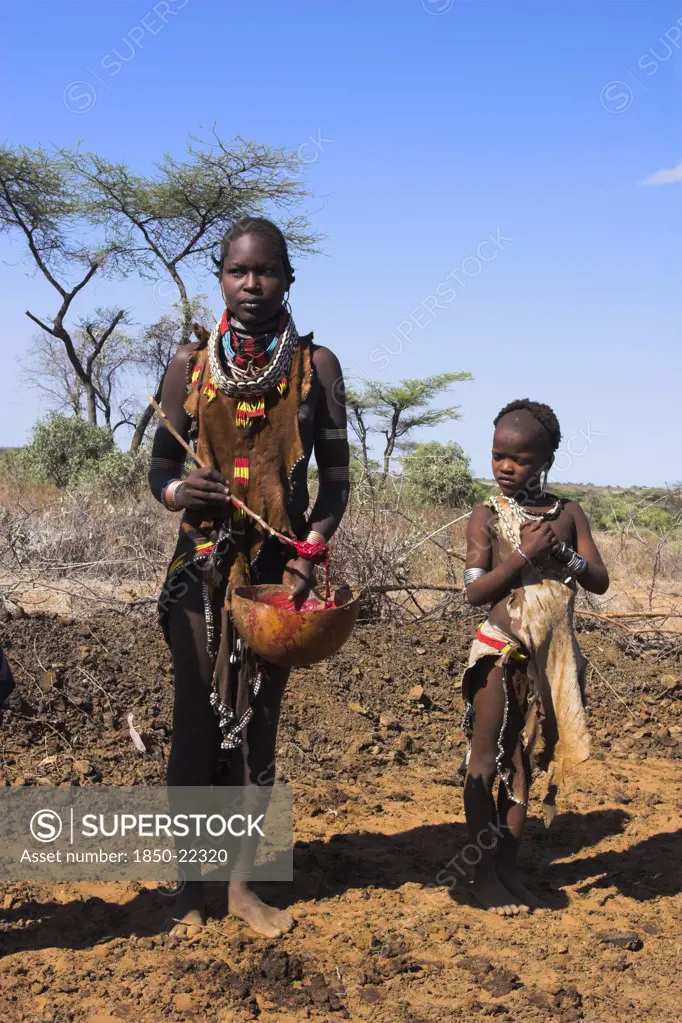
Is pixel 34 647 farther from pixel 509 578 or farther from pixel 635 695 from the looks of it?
pixel 635 695

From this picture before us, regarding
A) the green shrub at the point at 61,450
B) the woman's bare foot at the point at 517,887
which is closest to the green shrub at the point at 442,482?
the green shrub at the point at 61,450

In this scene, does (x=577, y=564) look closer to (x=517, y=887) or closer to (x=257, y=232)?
(x=517, y=887)

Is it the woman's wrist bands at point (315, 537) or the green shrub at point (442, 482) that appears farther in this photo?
the green shrub at point (442, 482)

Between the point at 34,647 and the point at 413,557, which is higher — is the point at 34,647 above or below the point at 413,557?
below

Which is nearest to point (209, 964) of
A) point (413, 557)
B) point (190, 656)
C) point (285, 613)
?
point (190, 656)

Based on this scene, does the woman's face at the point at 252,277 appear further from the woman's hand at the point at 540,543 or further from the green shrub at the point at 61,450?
the green shrub at the point at 61,450

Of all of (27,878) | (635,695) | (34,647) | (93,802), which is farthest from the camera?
(635,695)

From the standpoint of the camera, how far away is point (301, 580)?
283cm

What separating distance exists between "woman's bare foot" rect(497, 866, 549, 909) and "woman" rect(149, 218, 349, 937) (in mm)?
720

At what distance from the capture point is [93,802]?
3965 mm

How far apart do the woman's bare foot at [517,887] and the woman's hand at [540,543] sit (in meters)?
1.06

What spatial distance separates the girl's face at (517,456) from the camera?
300 cm

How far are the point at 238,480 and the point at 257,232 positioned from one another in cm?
70

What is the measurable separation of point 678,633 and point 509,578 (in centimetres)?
377
